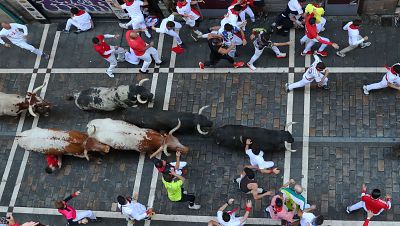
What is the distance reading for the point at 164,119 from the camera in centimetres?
1530

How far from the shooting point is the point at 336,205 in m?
14.4

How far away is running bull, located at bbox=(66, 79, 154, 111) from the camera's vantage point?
1586cm

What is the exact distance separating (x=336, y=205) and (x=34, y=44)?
13305 mm

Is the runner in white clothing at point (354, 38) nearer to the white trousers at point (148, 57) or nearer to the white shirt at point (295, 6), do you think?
the white shirt at point (295, 6)

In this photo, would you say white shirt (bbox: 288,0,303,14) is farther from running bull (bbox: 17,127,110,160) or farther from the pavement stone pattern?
running bull (bbox: 17,127,110,160)

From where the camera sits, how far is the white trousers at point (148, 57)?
1667 cm

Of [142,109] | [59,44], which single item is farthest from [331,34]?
[59,44]

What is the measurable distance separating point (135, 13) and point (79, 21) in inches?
97.4

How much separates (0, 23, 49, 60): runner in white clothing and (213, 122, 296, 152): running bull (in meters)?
8.32

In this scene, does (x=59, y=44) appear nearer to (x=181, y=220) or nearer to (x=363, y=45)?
(x=181, y=220)

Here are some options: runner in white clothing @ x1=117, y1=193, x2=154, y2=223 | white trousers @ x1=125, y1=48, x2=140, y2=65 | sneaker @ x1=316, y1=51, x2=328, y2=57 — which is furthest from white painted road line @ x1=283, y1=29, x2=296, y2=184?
white trousers @ x1=125, y1=48, x2=140, y2=65

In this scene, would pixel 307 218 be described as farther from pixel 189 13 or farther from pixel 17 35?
pixel 17 35

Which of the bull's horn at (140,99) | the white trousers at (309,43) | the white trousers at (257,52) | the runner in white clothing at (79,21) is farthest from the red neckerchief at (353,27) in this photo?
the runner in white clothing at (79,21)

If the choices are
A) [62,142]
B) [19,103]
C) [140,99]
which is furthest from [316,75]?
[19,103]
